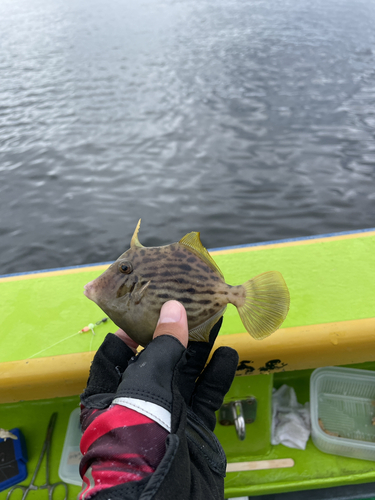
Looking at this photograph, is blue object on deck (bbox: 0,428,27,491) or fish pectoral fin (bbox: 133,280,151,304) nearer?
fish pectoral fin (bbox: 133,280,151,304)

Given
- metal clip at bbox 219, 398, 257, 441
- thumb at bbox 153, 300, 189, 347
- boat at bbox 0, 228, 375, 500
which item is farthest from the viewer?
metal clip at bbox 219, 398, 257, 441

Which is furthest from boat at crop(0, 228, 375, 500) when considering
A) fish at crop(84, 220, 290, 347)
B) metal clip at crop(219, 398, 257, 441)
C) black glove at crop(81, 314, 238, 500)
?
fish at crop(84, 220, 290, 347)

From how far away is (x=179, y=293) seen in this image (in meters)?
1.44

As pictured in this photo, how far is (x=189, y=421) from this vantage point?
141 cm

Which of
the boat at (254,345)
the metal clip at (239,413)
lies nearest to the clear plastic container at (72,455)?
the boat at (254,345)

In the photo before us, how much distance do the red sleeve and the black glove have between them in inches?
1.1

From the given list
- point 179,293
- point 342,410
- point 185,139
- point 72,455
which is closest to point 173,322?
point 179,293

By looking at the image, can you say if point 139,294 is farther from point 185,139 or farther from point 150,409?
point 185,139

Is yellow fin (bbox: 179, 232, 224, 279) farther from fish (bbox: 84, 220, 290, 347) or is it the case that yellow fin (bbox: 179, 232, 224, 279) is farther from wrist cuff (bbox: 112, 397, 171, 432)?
wrist cuff (bbox: 112, 397, 171, 432)

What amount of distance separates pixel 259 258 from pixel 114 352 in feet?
4.04

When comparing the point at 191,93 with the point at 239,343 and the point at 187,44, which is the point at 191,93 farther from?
the point at 239,343

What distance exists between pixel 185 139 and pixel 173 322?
Answer: 6485 millimetres

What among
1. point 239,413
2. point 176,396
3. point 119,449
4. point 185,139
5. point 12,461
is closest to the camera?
point 119,449

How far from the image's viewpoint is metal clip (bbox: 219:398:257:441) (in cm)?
206
